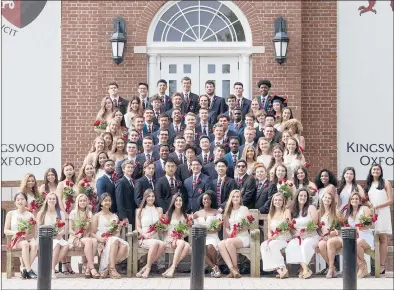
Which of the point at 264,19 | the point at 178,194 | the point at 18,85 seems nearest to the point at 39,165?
the point at 18,85

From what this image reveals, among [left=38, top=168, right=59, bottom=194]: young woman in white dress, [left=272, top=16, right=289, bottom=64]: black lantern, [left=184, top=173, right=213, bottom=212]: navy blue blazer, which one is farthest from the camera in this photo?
[left=272, top=16, right=289, bottom=64]: black lantern

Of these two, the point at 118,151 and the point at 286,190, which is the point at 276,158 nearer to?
the point at 286,190

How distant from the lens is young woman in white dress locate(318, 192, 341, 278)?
1865 cm

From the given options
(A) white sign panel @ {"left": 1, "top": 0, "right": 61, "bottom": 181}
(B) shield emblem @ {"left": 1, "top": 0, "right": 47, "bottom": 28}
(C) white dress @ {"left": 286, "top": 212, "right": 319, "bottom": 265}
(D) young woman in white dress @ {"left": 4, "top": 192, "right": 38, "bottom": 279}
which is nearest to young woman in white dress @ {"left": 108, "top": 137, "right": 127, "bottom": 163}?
(D) young woman in white dress @ {"left": 4, "top": 192, "right": 38, "bottom": 279}

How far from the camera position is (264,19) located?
2531cm

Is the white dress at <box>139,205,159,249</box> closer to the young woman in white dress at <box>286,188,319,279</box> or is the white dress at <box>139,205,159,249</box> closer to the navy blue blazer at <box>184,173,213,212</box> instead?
the navy blue blazer at <box>184,173,213,212</box>

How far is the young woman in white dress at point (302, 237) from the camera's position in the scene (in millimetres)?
18547

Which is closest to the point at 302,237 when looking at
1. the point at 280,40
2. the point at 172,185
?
the point at 172,185

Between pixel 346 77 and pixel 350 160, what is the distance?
1.75 meters

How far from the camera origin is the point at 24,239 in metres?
18.8

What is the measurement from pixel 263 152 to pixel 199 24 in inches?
235

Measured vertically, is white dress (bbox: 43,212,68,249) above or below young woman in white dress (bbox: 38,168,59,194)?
below

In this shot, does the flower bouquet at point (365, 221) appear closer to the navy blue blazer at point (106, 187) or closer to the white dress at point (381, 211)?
the white dress at point (381, 211)

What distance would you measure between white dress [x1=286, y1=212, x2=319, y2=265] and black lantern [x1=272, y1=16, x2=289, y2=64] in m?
6.92
